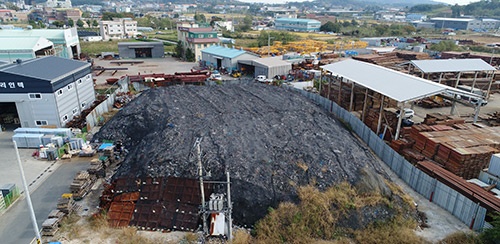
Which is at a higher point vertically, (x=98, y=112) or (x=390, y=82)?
(x=390, y=82)

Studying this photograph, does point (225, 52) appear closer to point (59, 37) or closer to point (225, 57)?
point (225, 57)

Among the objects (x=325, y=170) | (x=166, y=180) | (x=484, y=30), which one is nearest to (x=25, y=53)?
(x=166, y=180)

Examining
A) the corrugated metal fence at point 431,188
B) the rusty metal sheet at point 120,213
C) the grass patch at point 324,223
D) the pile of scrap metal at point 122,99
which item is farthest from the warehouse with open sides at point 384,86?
the pile of scrap metal at point 122,99

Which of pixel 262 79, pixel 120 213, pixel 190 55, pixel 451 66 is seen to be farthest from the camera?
pixel 190 55

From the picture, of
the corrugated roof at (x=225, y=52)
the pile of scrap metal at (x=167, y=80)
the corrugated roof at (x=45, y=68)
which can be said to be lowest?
the pile of scrap metal at (x=167, y=80)

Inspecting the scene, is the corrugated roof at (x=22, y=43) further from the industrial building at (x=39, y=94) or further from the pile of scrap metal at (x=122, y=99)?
the industrial building at (x=39, y=94)

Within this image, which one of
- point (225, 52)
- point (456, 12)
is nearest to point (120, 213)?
point (225, 52)

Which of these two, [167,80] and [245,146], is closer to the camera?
[245,146]
